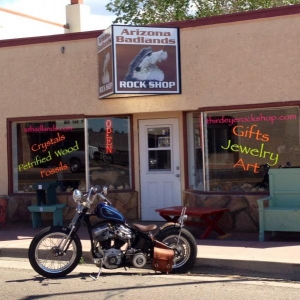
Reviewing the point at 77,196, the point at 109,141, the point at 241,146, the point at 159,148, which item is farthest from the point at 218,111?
the point at 77,196

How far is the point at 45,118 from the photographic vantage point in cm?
1384

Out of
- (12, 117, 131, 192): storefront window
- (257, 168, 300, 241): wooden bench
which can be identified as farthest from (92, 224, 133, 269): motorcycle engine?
(12, 117, 131, 192): storefront window

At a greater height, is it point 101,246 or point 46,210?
point 46,210

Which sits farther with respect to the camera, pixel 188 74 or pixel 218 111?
pixel 188 74

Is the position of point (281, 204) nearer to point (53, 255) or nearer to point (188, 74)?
point (188, 74)

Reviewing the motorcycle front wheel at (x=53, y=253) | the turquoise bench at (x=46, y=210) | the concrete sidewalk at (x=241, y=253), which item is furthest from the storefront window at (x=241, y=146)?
the motorcycle front wheel at (x=53, y=253)

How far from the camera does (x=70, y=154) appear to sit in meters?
13.7

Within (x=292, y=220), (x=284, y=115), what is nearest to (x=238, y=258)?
(x=292, y=220)

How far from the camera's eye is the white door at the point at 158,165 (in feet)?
42.8

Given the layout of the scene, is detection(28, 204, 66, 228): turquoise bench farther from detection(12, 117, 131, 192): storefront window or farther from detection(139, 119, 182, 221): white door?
detection(139, 119, 182, 221): white door

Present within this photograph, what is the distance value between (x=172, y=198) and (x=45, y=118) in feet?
10.7

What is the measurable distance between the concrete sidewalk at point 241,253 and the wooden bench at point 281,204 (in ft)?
0.92

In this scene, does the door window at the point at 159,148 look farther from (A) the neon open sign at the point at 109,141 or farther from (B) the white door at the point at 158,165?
(A) the neon open sign at the point at 109,141

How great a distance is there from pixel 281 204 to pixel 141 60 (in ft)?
12.2
